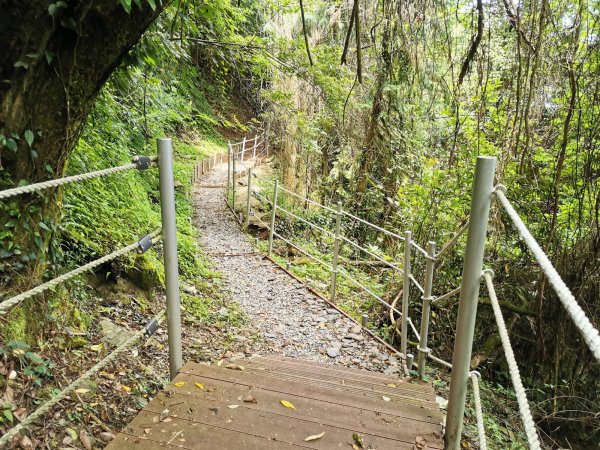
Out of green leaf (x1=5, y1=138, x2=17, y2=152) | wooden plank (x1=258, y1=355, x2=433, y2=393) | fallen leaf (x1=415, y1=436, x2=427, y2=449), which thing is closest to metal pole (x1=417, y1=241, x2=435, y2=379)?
wooden plank (x1=258, y1=355, x2=433, y2=393)

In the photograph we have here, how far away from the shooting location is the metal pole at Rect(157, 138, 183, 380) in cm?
206

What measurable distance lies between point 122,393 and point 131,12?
2098 mm

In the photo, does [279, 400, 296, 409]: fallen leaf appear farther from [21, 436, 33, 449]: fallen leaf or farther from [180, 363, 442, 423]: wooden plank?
[21, 436, 33, 449]: fallen leaf

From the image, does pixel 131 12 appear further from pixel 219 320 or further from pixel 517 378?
pixel 219 320

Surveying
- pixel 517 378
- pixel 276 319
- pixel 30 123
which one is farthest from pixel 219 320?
pixel 517 378

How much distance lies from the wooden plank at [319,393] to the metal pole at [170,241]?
0.17 meters

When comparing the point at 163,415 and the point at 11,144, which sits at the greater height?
the point at 11,144

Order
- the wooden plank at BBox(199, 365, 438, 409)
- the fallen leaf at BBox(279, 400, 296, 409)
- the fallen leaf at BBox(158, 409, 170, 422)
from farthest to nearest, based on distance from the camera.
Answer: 1. the wooden plank at BBox(199, 365, 438, 409)
2. the fallen leaf at BBox(279, 400, 296, 409)
3. the fallen leaf at BBox(158, 409, 170, 422)

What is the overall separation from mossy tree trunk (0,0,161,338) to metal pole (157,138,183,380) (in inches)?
18.8

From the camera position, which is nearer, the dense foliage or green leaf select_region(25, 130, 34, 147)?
green leaf select_region(25, 130, 34, 147)

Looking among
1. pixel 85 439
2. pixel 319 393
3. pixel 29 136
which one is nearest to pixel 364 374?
pixel 319 393

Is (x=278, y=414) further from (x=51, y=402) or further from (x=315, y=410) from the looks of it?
(x=51, y=402)

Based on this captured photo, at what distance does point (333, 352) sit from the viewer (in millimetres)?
3869

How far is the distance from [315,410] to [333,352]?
1.91 m
